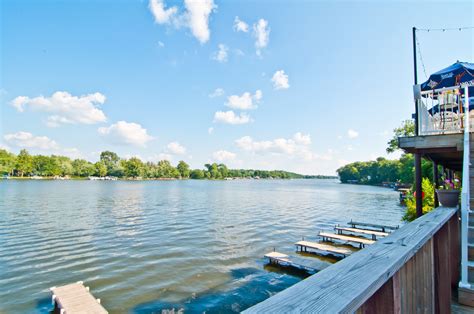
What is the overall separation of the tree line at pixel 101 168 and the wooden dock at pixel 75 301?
106958 mm

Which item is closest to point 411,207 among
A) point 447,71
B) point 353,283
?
point 447,71

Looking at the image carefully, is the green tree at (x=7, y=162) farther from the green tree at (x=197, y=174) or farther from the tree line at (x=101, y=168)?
the green tree at (x=197, y=174)

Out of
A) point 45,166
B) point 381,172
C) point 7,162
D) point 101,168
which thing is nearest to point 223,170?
point 101,168

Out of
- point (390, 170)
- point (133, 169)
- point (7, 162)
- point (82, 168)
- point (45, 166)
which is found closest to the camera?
point (390, 170)

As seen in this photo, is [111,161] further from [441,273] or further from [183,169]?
[441,273]

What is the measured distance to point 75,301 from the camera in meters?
6.58

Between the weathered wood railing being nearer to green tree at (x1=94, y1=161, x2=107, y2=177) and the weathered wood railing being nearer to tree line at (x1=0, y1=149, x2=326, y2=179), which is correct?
tree line at (x1=0, y1=149, x2=326, y2=179)

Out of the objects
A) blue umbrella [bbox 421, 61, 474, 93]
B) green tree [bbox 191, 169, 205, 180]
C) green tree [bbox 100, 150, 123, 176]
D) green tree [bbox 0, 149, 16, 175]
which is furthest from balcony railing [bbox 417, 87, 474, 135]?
green tree [bbox 191, 169, 205, 180]

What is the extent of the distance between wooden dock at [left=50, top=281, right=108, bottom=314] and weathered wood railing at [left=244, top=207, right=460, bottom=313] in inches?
258

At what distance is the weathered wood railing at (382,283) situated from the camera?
34.0 inches

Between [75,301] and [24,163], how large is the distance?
113 meters

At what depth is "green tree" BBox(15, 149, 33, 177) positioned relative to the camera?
9375cm

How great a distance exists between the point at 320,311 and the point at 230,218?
2127 cm

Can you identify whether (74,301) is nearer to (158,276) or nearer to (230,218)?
(158,276)
